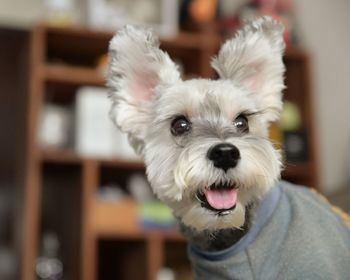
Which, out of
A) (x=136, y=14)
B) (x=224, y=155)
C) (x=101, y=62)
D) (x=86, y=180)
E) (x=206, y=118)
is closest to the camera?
(x=224, y=155)

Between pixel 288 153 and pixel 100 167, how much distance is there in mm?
787

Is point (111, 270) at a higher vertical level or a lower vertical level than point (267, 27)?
lower

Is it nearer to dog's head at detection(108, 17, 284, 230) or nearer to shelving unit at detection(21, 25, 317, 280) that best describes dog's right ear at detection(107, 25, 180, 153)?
dog's head at detection(108, 17, 284, 230)

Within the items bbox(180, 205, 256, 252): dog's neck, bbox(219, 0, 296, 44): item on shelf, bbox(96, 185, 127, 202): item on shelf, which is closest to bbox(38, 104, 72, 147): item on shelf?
bbox(96, 185, 127, 202): item on shelf

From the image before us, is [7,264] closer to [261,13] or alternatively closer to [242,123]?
[261,13]

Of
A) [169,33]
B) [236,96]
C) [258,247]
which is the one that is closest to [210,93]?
[236,96]

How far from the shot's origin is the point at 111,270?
2.49 metres

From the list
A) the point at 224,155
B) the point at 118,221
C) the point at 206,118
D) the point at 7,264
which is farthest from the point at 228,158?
the point at 7,264

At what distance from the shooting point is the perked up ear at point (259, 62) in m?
1.09

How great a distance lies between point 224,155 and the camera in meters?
0.91

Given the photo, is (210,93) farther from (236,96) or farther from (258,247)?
(258,247)

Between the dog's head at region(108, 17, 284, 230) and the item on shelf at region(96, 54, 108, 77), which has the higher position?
the item on shelf at region(96, 54, 108, 77)

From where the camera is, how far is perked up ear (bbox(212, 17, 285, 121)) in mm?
1087

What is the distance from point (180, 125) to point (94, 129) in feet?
4.11
